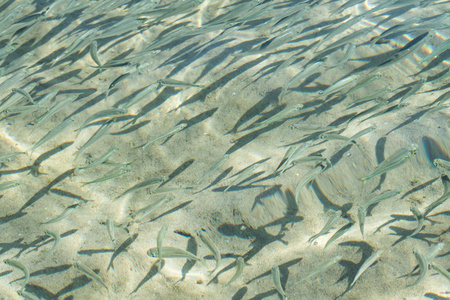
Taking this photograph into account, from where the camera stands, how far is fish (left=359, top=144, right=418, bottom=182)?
9.17 ft

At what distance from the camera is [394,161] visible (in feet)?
9.31

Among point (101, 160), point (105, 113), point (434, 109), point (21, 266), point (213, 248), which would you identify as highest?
point (105, 113)

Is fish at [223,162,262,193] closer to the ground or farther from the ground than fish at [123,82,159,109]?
closer to the ground

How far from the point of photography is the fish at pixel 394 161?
279cm

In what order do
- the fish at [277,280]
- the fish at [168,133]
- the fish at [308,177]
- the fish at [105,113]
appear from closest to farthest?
the fish at [277,280] → the fish at [308,177] → the fish at [168,133] → the fish at [105,113]

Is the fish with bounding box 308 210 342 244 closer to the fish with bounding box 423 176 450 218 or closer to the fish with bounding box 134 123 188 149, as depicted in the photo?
the fish with bounding box 423 176 450 218

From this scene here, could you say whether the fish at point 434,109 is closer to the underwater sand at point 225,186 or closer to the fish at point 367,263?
the underwater sand at point 225,186

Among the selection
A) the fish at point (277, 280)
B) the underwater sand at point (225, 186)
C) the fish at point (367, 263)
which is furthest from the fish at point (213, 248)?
the fish at point (367, 263)

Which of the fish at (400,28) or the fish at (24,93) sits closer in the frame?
the fish at (400,28)

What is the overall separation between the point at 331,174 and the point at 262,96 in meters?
1.40

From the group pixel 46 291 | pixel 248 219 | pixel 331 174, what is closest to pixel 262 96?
pixel 331 174

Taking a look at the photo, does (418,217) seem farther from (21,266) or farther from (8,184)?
(8,184)

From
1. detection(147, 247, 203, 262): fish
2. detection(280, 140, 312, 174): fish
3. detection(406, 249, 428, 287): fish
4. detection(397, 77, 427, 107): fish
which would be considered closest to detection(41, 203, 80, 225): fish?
detection(147, 247, 203, 262): fish

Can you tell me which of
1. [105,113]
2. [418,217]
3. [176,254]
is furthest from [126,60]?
[418,217]
